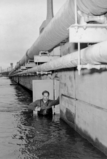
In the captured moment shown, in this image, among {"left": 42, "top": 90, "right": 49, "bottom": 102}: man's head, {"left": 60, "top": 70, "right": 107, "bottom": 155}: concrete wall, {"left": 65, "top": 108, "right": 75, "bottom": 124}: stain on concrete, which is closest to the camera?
{"left": 60, "top": 70, "right": 107, "bottom": 155}: concrete wall

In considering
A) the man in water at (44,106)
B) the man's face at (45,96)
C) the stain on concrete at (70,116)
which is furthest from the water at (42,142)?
the man's face at (45,96)

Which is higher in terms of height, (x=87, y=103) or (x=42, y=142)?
(x=87, y=103)

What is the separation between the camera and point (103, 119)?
535 cm

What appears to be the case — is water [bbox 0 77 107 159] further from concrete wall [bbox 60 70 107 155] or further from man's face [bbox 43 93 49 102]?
man's face [bbox 43 93 49 102]

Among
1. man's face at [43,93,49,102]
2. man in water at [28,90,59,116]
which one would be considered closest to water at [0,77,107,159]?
man in water at [28,90,59,116]

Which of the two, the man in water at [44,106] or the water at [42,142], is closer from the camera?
the water at [42,142]

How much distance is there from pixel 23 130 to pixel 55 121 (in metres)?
1.62

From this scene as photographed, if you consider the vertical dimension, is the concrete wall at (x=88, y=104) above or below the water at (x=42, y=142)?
above

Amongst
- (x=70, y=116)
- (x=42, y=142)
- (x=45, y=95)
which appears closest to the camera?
(x=42, y=142)

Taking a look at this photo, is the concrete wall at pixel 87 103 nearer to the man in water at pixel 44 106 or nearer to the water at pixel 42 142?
the water at pixel 42 142

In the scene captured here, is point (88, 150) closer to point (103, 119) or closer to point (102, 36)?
point (103, 119)

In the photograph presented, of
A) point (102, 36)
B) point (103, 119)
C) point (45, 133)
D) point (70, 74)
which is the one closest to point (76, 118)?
point (45, 133)

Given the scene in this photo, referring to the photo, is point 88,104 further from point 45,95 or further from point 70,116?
point 45,95

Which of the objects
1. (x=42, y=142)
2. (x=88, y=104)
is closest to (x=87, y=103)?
(x=88, y=104)
